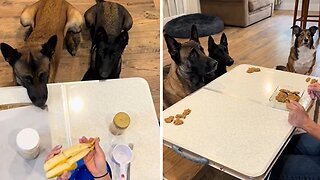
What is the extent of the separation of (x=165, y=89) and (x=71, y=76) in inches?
21.4

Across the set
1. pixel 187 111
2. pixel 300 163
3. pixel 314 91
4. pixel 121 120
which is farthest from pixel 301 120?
pixel 121 120

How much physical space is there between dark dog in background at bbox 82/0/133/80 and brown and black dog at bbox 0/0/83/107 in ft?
0.43

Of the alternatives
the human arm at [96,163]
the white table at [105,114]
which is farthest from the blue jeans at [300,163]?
the human arm at [96,163]

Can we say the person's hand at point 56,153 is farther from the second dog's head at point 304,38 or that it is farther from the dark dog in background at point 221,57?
the second dog's head at point 304,38

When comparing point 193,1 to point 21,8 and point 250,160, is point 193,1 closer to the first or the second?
point 21,8

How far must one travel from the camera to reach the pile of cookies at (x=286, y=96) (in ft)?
4.55

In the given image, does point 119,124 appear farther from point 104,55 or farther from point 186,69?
point 186,69

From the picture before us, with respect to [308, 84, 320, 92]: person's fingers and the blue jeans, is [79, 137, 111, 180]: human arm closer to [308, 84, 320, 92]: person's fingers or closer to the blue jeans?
the blue jeans

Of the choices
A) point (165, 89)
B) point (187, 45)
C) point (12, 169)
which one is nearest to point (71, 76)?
point (165, 89)

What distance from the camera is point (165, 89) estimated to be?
1993mm

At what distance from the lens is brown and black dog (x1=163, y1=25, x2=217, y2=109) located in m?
1.99

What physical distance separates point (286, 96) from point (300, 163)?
0.99 ft

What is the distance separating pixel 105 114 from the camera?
0.96 metres

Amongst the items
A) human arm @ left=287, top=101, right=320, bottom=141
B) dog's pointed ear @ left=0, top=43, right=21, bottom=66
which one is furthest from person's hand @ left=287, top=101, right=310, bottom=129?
dog's pointed ear @ left=0, top=43, right=21, bottom=66
